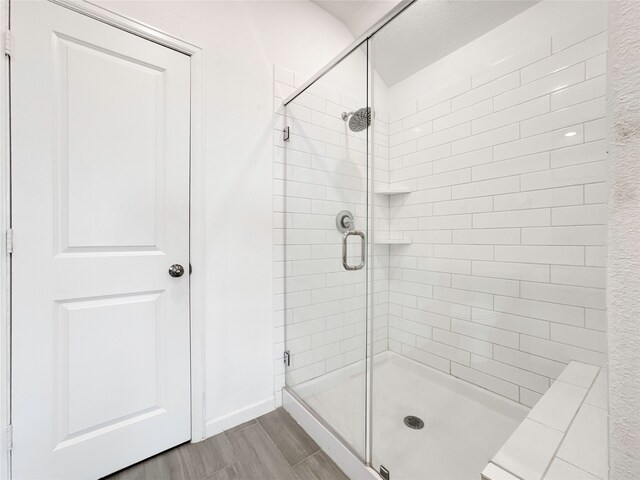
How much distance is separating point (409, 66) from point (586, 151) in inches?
49.2

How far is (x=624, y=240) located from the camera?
285 mm

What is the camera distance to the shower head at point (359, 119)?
1.45 m

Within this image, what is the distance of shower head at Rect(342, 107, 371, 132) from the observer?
1.45 meters

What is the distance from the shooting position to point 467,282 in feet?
5.82

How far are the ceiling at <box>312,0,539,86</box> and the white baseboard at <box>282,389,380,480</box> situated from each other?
195 centimetres

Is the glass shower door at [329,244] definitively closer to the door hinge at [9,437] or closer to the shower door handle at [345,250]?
the shower door handle at [345,250]

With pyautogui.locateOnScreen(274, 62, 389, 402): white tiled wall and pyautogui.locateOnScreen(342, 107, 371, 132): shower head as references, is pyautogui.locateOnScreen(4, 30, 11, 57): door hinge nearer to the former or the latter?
pyautogui.locateOnScreen(274, 62, 389, 402): white tiled wall

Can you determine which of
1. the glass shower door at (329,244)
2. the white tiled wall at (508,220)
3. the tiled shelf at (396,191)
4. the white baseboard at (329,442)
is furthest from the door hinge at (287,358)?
the tiled shelf at (396,191)

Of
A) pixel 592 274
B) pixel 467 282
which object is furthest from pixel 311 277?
pixel 592 274

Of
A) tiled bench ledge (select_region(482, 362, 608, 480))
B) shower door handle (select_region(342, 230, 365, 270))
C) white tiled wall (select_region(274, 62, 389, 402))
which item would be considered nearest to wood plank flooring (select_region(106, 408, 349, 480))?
white tiled wall (select_region(274, 62, 389, 402))

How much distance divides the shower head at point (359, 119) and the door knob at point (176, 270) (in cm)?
118

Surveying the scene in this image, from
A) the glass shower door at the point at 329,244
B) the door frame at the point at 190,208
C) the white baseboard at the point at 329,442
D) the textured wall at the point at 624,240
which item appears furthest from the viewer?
the glass shower door at the point at 329,244

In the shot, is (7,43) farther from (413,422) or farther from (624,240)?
(413,422)

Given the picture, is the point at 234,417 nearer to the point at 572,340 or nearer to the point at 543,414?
the point at 543,414
